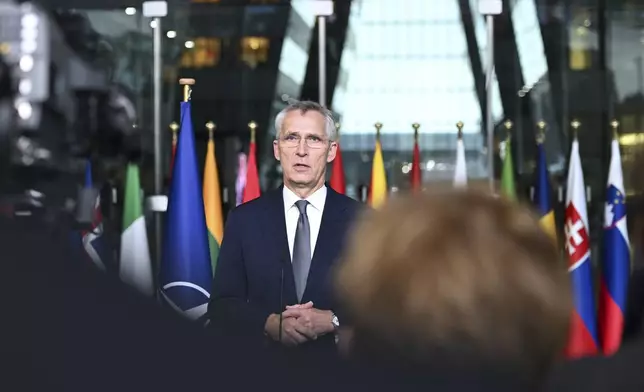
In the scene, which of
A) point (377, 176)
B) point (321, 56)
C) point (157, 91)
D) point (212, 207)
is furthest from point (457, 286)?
point (157, 91)

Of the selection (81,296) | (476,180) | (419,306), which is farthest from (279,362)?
(476,180)

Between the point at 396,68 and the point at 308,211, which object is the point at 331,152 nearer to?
the point at 308,211

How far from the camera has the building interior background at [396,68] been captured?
655 cm

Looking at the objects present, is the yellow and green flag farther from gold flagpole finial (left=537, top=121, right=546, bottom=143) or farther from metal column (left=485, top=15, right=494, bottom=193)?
gold flagpole finial (left=537, top=121, right=546, bottom=143)

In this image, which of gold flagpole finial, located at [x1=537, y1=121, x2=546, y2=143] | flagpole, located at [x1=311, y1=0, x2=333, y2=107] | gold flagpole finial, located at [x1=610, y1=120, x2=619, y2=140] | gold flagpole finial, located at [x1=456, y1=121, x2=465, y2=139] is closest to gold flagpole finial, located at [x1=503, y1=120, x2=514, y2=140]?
gold flagpole finial, located at [x1=537, y1=121, x2=546, y2=143]

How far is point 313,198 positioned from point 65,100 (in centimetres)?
439

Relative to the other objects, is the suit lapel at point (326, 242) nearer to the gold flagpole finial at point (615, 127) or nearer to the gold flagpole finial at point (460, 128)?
the gold flagpole finial at point (460, 128)

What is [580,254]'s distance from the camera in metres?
5.61

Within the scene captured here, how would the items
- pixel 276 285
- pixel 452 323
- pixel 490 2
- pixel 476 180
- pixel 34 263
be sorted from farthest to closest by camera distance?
pixel 490 2 → pixel 276 285 → pixel 476 180 → pixel 452 323 → pixel 34 263

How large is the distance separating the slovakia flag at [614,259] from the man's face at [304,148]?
10.8ft

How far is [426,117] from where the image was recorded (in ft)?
22.0

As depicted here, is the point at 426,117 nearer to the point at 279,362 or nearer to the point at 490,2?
the point at 490,2

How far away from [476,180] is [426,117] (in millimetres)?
5771

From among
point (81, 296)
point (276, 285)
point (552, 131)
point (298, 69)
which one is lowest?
point (276, 285)
